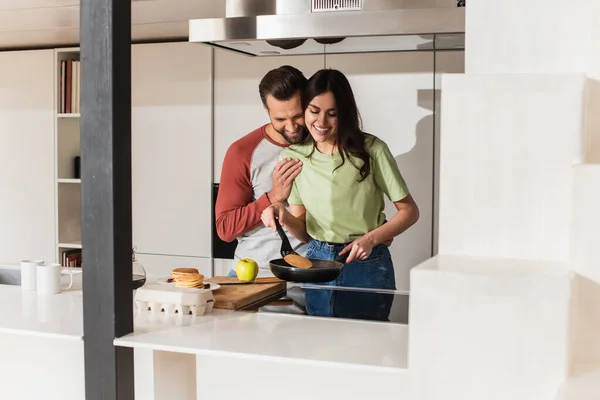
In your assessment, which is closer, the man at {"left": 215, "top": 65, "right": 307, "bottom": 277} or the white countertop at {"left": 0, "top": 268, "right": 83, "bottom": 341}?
the white countertop at {"left": 0, "top": 268, "right": 83, "bottom": 341}

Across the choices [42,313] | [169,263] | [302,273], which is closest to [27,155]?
[169,263]

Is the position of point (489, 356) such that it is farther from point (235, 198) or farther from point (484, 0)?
point (235, 198)

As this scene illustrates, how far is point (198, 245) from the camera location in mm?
4164

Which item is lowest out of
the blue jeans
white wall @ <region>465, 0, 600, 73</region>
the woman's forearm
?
the blue jeans

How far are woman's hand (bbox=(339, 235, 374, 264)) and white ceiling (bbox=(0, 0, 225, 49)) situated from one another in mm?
1212

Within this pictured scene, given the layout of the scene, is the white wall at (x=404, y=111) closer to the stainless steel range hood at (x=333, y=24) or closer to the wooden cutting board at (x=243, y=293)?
the stainless steel range hood at (x=333, y=24)

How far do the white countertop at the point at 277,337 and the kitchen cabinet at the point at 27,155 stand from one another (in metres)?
3.05

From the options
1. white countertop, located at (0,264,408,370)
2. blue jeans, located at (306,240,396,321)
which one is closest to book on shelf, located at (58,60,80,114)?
blue jeans, located at (306,240,396,321)

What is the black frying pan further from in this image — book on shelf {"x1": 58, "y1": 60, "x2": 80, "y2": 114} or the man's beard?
book on shelf {"x1": 58, "y1": 60, "x2": 80, "y2": 114}

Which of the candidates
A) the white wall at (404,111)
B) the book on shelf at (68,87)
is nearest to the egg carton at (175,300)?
the white wall at (404,111)

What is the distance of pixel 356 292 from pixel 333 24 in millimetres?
929

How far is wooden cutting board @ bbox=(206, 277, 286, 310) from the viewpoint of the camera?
1.94m

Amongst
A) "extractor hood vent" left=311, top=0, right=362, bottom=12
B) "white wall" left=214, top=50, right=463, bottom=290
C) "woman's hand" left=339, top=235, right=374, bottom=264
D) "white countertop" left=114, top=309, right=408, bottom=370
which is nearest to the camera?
"white countertop" left=114, top=309, right=408, bottom=370

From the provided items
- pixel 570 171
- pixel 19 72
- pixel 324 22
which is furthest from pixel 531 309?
pixel 19 72
